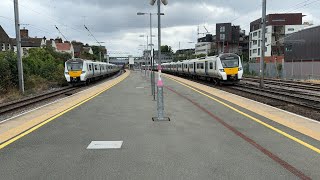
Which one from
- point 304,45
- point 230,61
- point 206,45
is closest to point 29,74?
point 230,61

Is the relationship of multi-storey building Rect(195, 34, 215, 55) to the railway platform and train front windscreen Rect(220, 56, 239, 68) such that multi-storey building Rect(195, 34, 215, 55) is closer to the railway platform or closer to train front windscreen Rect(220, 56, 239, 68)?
train front windscreen Rect(220, 56, 239, 68)

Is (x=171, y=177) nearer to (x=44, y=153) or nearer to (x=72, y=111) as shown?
(x=44, y=153)

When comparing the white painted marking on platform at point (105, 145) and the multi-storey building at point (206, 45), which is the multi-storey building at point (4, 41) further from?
the multi-storey building at point (206, 45)

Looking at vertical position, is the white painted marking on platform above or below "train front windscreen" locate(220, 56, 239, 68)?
below

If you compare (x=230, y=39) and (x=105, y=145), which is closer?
(x=105, y=145)

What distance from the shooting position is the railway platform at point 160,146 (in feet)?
19.6

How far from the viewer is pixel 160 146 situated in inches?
307

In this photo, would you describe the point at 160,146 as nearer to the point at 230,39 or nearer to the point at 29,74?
the point at 29,74

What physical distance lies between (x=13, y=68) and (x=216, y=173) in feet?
87.7

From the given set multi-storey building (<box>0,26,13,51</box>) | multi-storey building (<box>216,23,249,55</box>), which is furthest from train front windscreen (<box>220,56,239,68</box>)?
multi-storey building (<box>216,23,249,55</box>)

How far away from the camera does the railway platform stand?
598cm

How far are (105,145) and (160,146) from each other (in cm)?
117

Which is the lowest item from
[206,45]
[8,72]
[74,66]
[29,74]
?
[29,74]

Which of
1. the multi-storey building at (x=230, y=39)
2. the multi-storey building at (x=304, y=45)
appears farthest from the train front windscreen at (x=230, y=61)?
the multi-storey building at (x=230, y=39)
